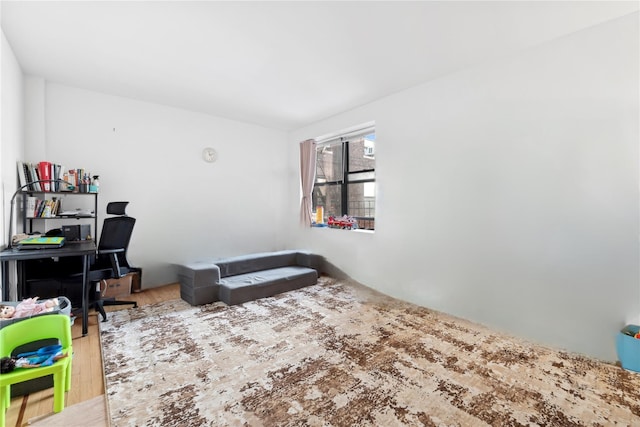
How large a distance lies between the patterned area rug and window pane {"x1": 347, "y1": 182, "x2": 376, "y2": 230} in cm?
167

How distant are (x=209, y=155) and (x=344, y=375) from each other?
383 cm

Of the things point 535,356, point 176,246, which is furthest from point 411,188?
point 176,246

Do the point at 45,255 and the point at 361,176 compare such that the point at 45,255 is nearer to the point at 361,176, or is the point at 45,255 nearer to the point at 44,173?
the point at 44,173

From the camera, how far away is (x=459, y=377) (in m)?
1.96

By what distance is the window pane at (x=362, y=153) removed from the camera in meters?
4.34

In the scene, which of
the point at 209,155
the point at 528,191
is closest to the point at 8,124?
the point at 209,155

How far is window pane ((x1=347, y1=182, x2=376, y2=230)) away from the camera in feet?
14.1

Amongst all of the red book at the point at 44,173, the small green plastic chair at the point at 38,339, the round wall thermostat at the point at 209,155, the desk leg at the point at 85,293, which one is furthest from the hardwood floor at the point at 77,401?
the round wall thermostat at the point at 209,155

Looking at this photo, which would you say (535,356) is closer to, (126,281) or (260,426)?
(260,426)

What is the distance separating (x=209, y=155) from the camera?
4.56 metres

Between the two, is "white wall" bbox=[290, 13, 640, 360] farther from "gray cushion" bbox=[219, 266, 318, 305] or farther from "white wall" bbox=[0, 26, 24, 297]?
"white wall" bbox=[0, 26, 24, 297]

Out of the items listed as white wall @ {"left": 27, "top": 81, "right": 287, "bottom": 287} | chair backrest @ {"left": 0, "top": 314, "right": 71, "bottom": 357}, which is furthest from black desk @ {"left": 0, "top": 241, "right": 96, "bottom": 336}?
white wall @ {"left": 27, "top": 81, "right": 287, "bottom": 287}

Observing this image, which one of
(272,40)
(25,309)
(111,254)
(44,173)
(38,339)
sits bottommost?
(38,339)

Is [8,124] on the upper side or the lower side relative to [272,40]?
lower
